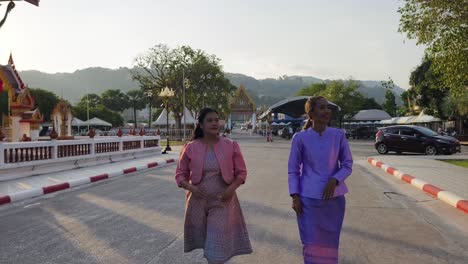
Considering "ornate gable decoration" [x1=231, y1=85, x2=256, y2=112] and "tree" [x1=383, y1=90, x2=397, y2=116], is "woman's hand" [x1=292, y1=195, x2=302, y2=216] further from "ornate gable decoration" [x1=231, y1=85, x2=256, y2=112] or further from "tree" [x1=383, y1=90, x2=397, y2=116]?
"ornate gable decoration" [x1=231, y1=85, x2=256, y2=112]

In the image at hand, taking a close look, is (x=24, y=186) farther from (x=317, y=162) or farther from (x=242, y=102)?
(x=242, y=102)

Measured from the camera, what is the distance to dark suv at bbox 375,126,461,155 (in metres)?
22.0

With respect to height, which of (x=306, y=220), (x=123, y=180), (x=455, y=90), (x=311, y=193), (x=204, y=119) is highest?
(x=455, y=90)

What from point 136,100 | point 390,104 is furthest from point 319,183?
point 136,100

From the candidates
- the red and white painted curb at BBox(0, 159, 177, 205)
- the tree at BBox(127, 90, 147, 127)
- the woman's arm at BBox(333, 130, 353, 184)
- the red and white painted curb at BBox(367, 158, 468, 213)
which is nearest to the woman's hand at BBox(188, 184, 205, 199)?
the woman's arm at BBox(333, 130, 353, 184)

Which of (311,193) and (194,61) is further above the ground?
(194,61)

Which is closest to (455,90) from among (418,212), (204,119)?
(418,212)

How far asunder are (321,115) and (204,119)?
3.19 ft

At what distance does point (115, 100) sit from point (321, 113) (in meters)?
125

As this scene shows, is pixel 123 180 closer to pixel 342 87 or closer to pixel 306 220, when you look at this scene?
pixel 306 220

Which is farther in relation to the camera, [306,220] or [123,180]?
[123,180]

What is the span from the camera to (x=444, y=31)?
51.0 ft

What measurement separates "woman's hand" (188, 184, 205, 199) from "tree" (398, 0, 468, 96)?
45.4 feet

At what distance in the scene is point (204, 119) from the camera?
3.89 m
